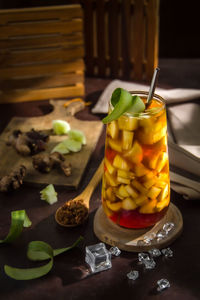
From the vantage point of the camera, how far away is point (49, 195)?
1267 mm

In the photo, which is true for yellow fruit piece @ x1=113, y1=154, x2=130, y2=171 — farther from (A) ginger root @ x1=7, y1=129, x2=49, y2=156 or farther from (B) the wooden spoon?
(A) ginger root @ x1=7, y1=129, x2=49, y2=156

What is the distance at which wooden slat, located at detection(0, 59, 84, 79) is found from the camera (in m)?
1.80

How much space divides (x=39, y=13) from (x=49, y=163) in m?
0.66

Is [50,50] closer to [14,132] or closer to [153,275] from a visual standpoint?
[14,132]

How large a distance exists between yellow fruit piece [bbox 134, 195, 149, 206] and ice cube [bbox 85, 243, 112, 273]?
0.13 meters

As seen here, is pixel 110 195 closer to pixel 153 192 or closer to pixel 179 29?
pixel 153 192

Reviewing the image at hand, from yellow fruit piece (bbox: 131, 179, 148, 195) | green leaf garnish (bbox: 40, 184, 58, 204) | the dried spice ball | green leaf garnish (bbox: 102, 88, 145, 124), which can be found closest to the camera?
green leaf garnish (bbox: 102, 88, 145, 124)

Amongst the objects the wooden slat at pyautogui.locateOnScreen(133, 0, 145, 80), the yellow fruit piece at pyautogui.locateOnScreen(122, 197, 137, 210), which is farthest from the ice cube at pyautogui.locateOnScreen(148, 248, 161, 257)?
the wooden slat at pyautogui.locateOnScreen(133, 0, 145, 80)

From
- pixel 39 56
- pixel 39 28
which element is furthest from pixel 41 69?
pixel 39 28

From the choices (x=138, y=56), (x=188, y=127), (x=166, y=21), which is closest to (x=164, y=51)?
(x=166, y=21)

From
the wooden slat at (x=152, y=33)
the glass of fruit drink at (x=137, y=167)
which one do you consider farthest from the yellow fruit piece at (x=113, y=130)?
the wooden slat at (x=152, y=33)

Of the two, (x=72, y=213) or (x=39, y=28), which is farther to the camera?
(x=39, y=28)

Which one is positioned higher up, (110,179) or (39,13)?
(39,13)

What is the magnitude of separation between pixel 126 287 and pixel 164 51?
7.20 ft
